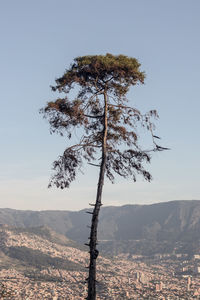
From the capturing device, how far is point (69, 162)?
89.1 feet

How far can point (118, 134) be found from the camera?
2811 centimetres

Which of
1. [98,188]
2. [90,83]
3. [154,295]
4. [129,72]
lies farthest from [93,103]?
[154,295]

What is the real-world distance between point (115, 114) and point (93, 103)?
5.57 ft

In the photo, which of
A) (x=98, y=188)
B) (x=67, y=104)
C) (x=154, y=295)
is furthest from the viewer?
(x=154, y=295)

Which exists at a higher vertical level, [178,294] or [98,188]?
[98,188]

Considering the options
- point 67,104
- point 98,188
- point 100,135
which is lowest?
point 98,188

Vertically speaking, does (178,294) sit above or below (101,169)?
below

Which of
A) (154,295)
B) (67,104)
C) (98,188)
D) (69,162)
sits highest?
(67,104)

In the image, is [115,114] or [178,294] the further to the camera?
[178,294]

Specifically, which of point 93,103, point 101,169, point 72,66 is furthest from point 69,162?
point 72,66

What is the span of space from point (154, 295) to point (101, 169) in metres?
177

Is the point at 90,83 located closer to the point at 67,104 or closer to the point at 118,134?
the point at 67,104

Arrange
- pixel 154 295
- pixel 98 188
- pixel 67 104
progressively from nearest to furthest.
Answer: pixel 98 188
pixel 67 104
pixel 154 295

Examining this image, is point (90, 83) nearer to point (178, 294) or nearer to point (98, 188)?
point (98, 188)
